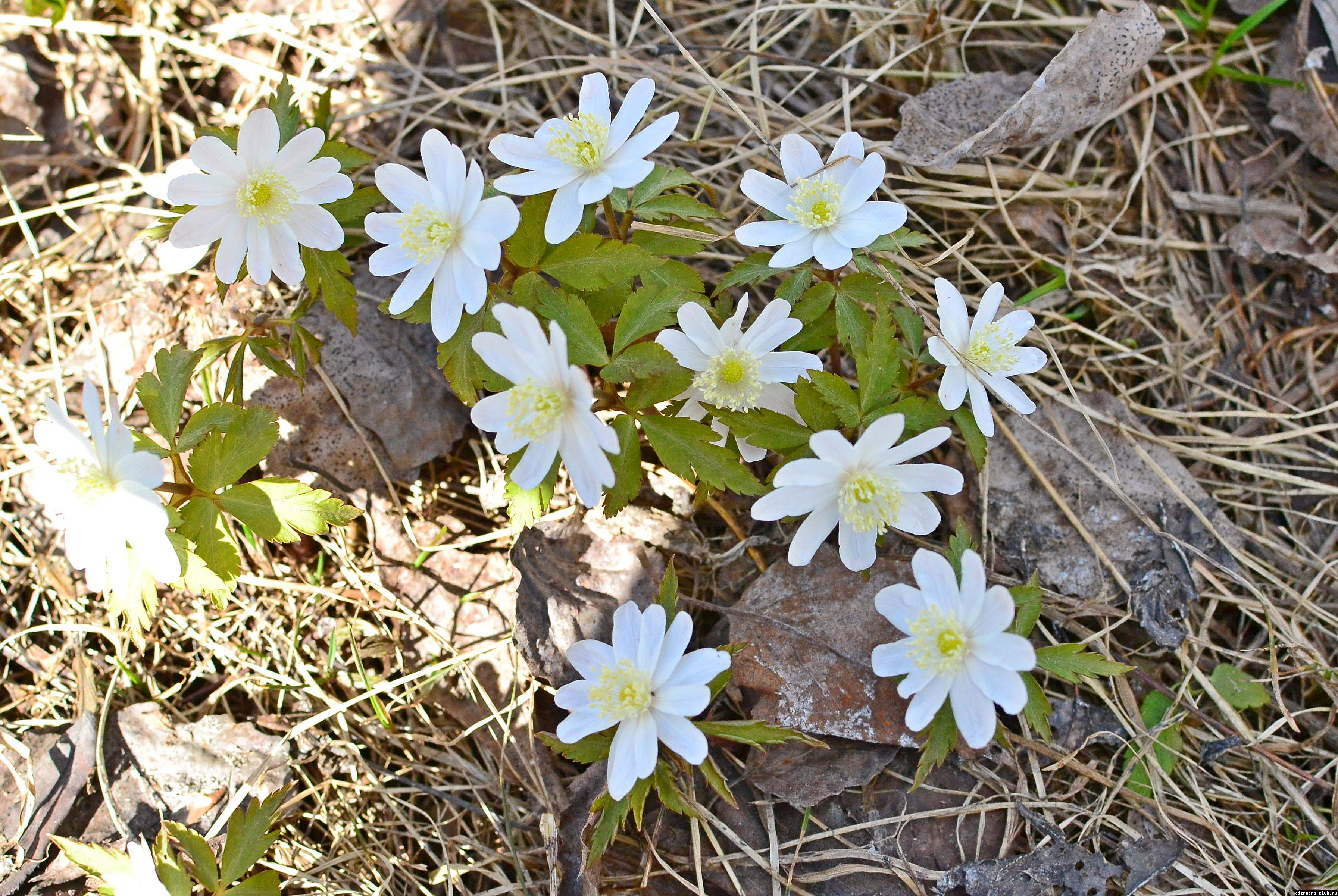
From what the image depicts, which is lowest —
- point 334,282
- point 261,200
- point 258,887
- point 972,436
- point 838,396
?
point 258,887

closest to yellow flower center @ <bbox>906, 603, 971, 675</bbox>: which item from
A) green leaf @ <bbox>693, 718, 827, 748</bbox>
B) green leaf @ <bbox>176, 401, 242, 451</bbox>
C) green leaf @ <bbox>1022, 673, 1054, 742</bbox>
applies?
green leaf @ <bbox>1022, 673, 1054, 742</bbox>

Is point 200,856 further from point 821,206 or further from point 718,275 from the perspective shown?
point 821,206

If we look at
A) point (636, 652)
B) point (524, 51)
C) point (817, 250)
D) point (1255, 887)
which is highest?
point (524, 51)

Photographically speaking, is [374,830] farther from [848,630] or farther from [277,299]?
[277,299]

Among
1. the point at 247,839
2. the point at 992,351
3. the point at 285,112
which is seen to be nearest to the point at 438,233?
the point at 285,112

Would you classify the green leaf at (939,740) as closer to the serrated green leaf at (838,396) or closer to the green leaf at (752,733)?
the green leaf at (752,733)

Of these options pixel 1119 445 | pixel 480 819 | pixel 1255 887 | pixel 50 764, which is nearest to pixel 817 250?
pixel 1119 445
